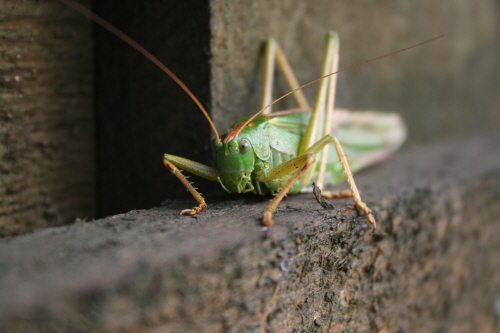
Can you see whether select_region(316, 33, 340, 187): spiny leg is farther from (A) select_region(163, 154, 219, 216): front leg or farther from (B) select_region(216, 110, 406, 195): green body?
(A) select_region(163, 154, 219, 216): front leg

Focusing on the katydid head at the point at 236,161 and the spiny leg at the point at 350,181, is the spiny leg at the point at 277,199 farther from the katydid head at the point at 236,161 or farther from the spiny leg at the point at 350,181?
the katydid head at the point at 236,161

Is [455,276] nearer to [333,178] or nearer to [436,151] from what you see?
[333,178]

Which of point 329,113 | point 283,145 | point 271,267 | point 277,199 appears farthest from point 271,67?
point 271,267

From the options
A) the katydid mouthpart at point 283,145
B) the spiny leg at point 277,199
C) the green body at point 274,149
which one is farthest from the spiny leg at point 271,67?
the spiny leg at point 277,199

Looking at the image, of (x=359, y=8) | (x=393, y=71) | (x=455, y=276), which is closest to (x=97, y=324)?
(x=455, y=276)

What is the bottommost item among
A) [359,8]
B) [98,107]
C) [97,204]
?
[97,204]

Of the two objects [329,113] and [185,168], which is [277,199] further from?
[329,113]

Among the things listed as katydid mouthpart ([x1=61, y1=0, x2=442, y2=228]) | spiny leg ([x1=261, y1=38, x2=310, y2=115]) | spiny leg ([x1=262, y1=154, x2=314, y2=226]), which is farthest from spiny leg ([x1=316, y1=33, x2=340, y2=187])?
spiny leg ([x1=262, y1=154, x2=314, y2=226])
